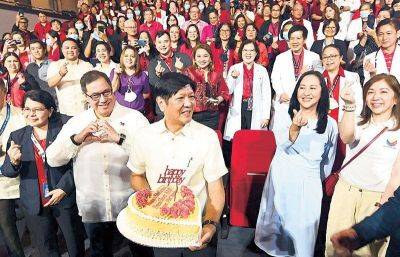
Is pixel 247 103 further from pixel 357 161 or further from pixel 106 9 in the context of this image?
pixel 106 9

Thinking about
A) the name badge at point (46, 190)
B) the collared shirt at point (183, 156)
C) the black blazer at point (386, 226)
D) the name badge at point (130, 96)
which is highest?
the name badge at point (130, 96)

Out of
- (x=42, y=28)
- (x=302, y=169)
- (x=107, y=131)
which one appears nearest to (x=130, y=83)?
(x=107, y=131)

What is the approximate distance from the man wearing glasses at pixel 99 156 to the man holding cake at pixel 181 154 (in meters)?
0.41

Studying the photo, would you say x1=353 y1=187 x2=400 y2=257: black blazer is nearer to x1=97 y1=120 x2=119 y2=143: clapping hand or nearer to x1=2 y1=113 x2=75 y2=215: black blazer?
x1=97 y1=120 x2=119 y2=143: clapping hand

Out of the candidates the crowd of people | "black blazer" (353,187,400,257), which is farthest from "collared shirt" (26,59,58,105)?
"black blazer" (353,187,400,257)

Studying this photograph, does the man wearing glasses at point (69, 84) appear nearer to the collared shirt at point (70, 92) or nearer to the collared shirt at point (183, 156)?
the collared shirt at point (70, 92)

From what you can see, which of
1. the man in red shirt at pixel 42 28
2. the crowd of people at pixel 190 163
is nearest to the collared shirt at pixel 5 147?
the crowd of people at pixel 190 163

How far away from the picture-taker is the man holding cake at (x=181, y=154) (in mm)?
2170

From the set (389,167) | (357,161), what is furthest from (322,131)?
(389,167)

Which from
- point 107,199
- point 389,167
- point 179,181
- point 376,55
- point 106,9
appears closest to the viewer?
point 179,181

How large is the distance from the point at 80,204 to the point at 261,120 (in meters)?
2.65

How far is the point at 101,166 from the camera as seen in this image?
270 cm

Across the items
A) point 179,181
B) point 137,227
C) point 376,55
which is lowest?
point 137,227

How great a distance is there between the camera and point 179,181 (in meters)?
2.20
